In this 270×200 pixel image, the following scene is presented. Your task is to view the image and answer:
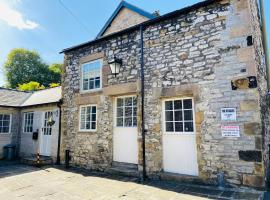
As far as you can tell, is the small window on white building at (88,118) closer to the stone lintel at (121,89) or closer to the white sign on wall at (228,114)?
the stone lintel at (121,89)

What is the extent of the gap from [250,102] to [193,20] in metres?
2.83

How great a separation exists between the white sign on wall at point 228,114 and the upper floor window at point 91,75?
4.74 m

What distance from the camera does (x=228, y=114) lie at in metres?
4.97

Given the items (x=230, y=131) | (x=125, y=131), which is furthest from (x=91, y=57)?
(x=230, y=131)

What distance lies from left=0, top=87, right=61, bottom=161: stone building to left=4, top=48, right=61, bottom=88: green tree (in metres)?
21.1

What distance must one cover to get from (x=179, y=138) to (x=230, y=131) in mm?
1447

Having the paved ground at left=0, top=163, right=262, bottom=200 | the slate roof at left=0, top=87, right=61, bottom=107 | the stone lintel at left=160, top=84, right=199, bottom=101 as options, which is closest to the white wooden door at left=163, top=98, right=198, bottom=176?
the stone lintel at left=160, top=84, right=199, bottom=101

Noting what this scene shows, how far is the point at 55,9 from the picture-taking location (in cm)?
769

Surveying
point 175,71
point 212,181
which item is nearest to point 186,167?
point 212,181

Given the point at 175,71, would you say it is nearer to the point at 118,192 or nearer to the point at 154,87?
the point at 154,87

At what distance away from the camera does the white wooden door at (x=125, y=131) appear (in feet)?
22.1

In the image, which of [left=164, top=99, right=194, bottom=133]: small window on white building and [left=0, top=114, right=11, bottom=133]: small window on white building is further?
[left=0, top=114, right=11, bottom=133]: small window on white building

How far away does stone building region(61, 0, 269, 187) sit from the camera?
484cm

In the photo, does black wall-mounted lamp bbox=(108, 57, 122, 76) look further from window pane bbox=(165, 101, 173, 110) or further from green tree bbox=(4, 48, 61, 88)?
green tree bbox=(4, 48, 61, 88)
